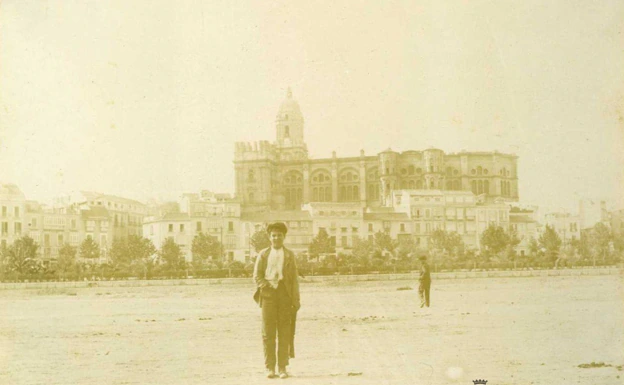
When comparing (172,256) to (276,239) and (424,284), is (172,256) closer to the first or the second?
(424,284)

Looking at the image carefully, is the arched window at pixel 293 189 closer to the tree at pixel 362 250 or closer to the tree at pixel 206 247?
the tree at pixel 362 250

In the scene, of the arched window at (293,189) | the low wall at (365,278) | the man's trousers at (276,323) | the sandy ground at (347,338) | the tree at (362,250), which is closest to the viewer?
the man's trousers at (276,323)

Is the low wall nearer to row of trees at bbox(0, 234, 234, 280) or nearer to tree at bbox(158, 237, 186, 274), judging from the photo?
row of trees at bbox(0, 234, 234, 280)

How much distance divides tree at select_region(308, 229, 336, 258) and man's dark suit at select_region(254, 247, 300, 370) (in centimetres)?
174

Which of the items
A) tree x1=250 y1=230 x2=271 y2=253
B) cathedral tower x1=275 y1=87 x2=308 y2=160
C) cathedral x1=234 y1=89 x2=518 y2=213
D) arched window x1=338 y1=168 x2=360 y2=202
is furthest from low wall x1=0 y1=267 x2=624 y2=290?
arched window x1=338 y1=168 x2=360 y2=202

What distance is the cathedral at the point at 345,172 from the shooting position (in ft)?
15.2

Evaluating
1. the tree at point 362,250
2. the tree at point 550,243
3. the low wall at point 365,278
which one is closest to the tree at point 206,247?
the low wall at point 365,278

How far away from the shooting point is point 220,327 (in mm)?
4039

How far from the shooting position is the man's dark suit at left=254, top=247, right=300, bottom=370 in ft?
10.0

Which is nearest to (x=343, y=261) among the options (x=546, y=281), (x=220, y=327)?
(x=220, y=327)

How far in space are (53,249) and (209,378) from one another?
261 centimetres

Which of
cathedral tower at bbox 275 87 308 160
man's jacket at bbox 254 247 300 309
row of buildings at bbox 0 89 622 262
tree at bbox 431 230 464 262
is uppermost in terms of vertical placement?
cathedral tower at bbox 275 87 308 160

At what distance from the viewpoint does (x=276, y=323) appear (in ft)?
10.2

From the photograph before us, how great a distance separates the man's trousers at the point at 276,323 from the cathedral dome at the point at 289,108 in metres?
1.79
